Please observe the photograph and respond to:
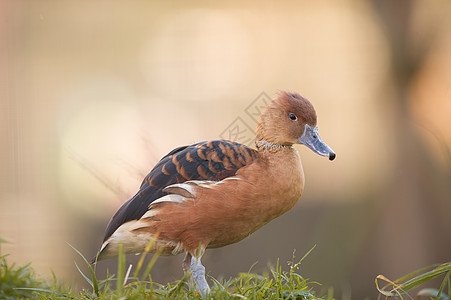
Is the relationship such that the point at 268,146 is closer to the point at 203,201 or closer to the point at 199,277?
the point at 203,201

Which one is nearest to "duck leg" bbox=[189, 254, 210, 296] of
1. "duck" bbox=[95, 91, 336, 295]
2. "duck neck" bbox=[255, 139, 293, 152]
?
"duck" bbox=[95, 91, 336, 295]

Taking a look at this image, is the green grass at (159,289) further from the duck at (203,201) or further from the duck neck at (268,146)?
the duck neck at (268,146)

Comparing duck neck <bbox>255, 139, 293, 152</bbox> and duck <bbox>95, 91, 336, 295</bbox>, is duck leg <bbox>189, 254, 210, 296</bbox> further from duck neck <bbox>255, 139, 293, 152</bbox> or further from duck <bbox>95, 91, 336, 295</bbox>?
duck neck <bbox>255, 139, 293, 152</bbox>

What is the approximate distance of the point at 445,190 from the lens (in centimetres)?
230

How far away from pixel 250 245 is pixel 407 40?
3.84ft

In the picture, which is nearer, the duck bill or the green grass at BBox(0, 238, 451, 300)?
the green grass at BBox(0, 238, 451, 300)

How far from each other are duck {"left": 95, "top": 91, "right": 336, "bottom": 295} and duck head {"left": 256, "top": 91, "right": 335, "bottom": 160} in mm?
34

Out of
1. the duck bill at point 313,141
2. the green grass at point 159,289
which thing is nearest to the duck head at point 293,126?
the duck bill at point 313,141

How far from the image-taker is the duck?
42.3 inches

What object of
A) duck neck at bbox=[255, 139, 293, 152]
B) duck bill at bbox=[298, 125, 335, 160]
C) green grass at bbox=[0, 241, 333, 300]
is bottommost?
green grass at bbox=[0, 241, 333, 300]

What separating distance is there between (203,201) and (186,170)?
0.26 feet

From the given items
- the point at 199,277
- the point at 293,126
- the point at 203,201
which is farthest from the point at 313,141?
the point at 199,277

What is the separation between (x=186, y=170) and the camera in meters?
1.10

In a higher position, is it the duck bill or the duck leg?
the duck bill
